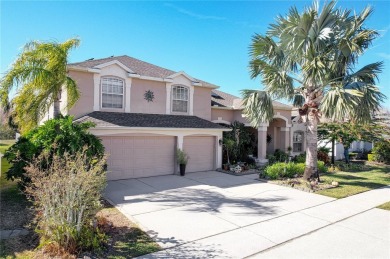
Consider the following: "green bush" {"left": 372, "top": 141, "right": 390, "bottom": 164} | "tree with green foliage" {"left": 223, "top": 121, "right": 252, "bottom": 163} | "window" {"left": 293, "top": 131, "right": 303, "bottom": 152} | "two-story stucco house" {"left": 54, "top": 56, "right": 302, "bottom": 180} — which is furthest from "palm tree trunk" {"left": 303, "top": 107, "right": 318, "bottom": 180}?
"green bush" {"left": 372, "top": 141, "right": 390, "bottom": 164}

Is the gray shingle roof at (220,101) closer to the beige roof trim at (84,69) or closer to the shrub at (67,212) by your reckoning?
the beige roof trim at (84,69)

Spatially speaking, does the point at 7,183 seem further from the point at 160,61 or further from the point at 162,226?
the point at 160,61

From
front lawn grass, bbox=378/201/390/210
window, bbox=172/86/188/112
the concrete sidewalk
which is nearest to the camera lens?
the concrete sidewalk

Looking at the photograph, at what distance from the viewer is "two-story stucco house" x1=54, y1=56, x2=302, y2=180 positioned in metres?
12.7

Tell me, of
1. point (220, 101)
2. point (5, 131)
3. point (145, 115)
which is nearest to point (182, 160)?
point (145, 115)

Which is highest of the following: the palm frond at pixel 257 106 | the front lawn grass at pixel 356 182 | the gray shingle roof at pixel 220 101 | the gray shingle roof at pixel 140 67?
the gray shingle roof at pixel 140 67

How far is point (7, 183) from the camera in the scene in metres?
11.2

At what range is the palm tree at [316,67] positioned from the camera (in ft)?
36.4

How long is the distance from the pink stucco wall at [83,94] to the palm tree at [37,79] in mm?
1988

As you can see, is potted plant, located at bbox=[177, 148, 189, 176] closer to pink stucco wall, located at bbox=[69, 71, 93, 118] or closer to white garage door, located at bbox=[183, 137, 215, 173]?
white garage door, located at bbox=[183, 137, 215, 173]

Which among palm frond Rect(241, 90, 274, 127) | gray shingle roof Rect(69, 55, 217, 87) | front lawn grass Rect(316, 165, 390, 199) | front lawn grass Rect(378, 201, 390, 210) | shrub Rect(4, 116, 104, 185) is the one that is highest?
gray shingle roof Rect(69, 55, 217, 87)

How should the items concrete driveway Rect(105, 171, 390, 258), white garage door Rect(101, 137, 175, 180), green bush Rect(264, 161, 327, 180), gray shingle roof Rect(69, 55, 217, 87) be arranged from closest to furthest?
1. concrete driveway Rect(105, 171, 390, 258)
2. white garage door Rect(101, 137, 175, 180)
3. green bush Rect(264, 161, 327, 180)
4. gray shingle roof Rect(69, 55, 217, 87)

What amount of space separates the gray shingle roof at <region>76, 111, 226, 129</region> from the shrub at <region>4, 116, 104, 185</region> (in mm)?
2204

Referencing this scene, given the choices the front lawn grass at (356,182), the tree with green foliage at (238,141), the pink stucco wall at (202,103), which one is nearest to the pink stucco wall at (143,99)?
the pink stucco wall at (202,103)
